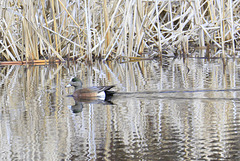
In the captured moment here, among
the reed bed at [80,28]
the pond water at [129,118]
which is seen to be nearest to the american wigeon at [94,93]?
the pond water at [129,118]

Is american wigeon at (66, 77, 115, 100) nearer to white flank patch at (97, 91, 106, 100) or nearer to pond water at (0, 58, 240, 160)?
white flank patch at (97, 91, 106, 100)

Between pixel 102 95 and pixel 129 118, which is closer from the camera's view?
pixel 129 118

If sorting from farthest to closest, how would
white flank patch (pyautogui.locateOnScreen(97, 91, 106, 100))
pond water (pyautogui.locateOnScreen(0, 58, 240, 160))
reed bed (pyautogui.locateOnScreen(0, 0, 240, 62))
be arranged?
reed bed (pyautogui.locateOnScreen(0, 0, 240, 62)) < white flank patch (pyautogui.locateOnScreen(97, 91, 106, 100)) < pond water (pyautogui.locateOnScreen(0, 58, 240, 160))

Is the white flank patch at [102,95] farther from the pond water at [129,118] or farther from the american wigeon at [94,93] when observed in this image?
the pond water at [129,118]

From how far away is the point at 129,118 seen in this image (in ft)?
15.5

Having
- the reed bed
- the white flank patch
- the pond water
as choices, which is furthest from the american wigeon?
the reed bed

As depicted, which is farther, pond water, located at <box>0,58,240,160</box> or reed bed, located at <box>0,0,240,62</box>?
reed bed, located at <box>0,0,240,62</box>

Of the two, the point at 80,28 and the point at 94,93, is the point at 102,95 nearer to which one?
the point at 94,93

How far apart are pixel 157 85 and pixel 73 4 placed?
4423 mm

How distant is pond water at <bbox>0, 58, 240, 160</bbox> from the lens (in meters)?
3.55

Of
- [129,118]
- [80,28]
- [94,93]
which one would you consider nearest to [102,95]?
[94,93]

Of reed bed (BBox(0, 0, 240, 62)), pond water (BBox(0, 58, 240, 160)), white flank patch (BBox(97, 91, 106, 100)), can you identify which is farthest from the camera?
reed bed (BBox(0, 0, 240, 62))

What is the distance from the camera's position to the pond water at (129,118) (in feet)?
11.7

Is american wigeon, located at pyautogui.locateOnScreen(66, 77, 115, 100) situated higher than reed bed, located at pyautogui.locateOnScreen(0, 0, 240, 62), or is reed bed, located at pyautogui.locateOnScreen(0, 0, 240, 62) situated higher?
reed bed, located at pyautogui.locateOnScreen(0, 0, 240, 62)
